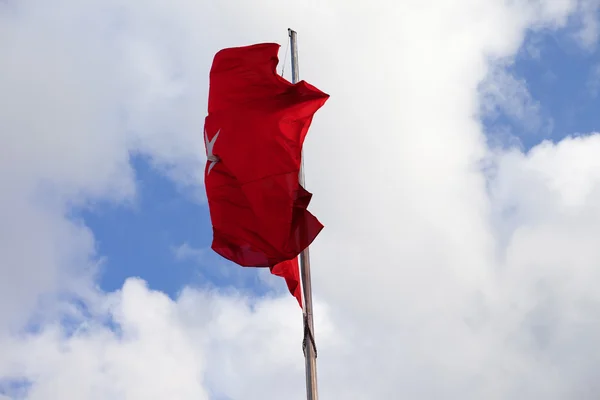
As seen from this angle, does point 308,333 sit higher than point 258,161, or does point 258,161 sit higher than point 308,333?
point 258,161

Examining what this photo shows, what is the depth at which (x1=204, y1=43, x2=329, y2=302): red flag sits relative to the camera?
2102cm

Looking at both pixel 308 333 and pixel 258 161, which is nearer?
pixel 308 333

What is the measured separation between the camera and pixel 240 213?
22.1m

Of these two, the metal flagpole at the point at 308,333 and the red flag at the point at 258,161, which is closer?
the metal flagpole at the point at 308,333

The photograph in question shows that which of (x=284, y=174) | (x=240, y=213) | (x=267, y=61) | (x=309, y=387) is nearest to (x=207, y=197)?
(x=240, y=213)

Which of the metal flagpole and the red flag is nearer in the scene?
the metal flagpole

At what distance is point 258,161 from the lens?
2189 cm

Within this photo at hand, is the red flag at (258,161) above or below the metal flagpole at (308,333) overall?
above

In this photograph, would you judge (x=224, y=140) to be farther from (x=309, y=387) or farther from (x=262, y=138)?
(x=309, y=387)

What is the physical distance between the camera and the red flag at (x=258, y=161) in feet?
68.9

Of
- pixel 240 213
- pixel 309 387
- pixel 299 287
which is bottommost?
pixel 309 387

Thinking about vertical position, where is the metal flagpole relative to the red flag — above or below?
below

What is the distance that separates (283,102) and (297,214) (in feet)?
12.5

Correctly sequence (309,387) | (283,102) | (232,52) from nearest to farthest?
(309,387)
(283,102)
(232,52)
